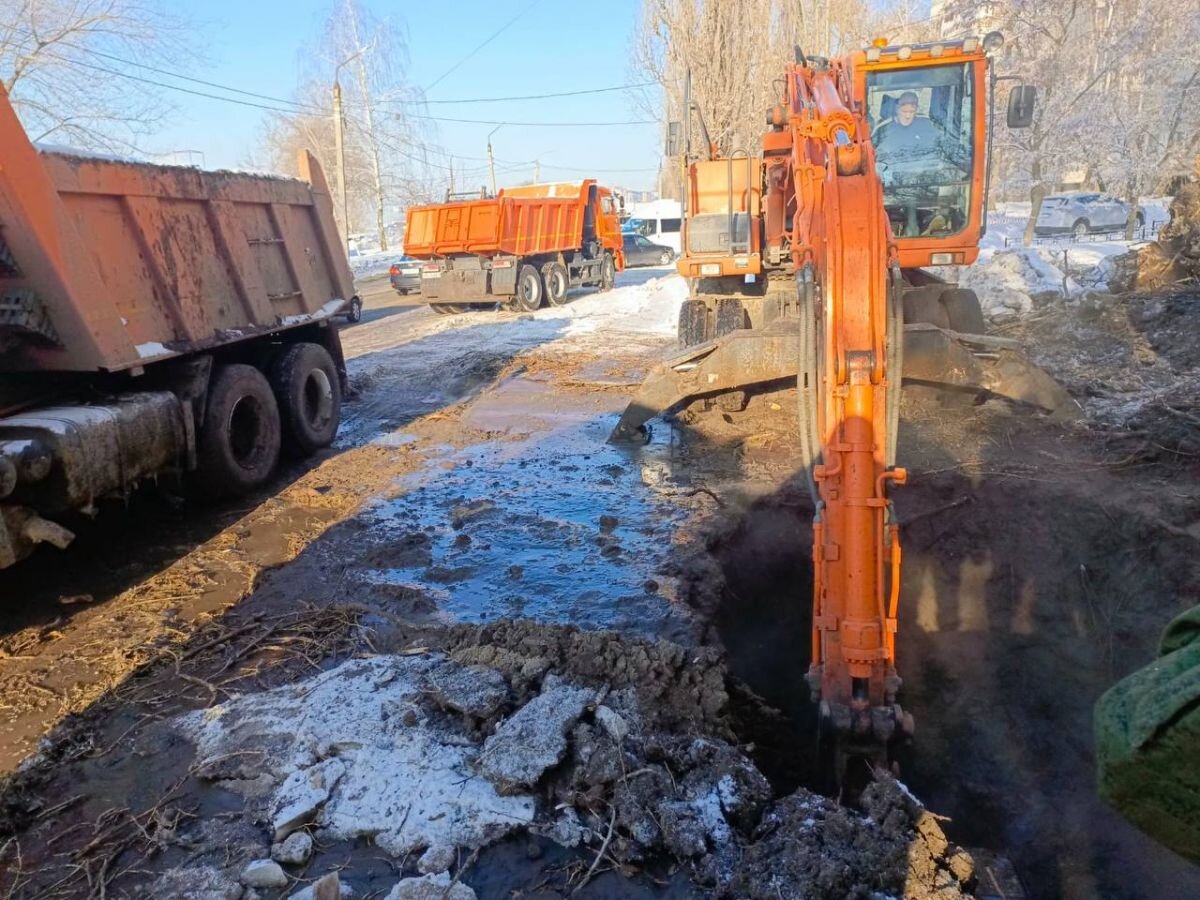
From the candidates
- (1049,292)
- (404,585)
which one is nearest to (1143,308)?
(1049,292)

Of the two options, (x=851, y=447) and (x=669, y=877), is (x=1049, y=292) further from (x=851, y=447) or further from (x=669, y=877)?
(x=669, y=877)

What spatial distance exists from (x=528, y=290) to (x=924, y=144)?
37.4 feet

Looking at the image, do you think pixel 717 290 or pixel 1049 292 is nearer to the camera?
pixel 717 290

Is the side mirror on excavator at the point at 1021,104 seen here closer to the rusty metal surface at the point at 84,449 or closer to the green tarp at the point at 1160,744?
the green tarp at the point at 1160,744

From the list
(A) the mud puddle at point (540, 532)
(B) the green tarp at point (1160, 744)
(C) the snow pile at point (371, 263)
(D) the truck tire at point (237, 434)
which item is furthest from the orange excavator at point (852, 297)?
(C) the snow pile at point (371, 263)

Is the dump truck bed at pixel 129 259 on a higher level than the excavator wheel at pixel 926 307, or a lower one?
higher

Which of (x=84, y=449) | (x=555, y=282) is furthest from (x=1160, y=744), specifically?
(x=555, y=282)

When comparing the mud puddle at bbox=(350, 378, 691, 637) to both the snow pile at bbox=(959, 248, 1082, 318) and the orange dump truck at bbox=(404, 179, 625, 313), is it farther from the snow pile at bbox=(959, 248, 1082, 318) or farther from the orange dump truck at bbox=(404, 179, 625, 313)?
the orange dump truck at bbox=(404, 179, 625, 313)

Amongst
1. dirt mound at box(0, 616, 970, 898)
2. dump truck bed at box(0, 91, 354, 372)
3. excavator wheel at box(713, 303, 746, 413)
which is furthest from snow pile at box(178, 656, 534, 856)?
excavator wheel at box(713, 303, 746, 413)

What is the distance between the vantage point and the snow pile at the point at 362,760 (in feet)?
9.54

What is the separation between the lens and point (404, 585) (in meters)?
5.09

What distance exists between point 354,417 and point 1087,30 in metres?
22.4

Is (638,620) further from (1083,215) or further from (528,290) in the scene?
(1083,215)

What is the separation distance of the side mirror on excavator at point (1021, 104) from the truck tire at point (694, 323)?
10.8ft
